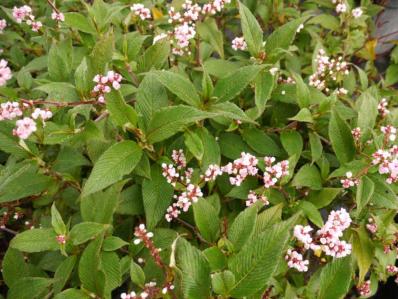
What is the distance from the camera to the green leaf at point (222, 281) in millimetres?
1316

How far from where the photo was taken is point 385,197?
73.2 inches

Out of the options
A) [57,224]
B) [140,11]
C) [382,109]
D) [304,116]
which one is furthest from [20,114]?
[382,109]

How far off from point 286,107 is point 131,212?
38.8 inches

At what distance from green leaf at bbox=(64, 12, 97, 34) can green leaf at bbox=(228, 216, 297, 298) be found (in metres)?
1.45

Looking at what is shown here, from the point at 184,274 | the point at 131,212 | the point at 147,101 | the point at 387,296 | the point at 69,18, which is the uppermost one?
the point at 69,18

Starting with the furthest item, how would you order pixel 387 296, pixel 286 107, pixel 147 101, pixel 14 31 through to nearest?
pixel 14 31
pixel 387 296
pixel 286 107
pixel 147 101

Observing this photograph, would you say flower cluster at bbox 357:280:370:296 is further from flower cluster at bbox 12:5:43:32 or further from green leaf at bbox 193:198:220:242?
flower cluster at bbox 12:5:43:32

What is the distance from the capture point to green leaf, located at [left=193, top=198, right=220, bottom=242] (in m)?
1.76

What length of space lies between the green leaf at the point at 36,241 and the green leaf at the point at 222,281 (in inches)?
29.2

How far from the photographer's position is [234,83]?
5.98ft

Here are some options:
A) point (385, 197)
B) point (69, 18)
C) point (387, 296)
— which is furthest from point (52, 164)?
point (387, 296)

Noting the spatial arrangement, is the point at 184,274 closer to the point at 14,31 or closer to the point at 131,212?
the point at 131,212

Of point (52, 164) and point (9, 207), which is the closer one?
point (52, 164)

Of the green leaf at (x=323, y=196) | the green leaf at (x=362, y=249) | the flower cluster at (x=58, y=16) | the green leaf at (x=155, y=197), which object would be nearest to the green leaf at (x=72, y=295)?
the green leaf at (x=155, y=197)
